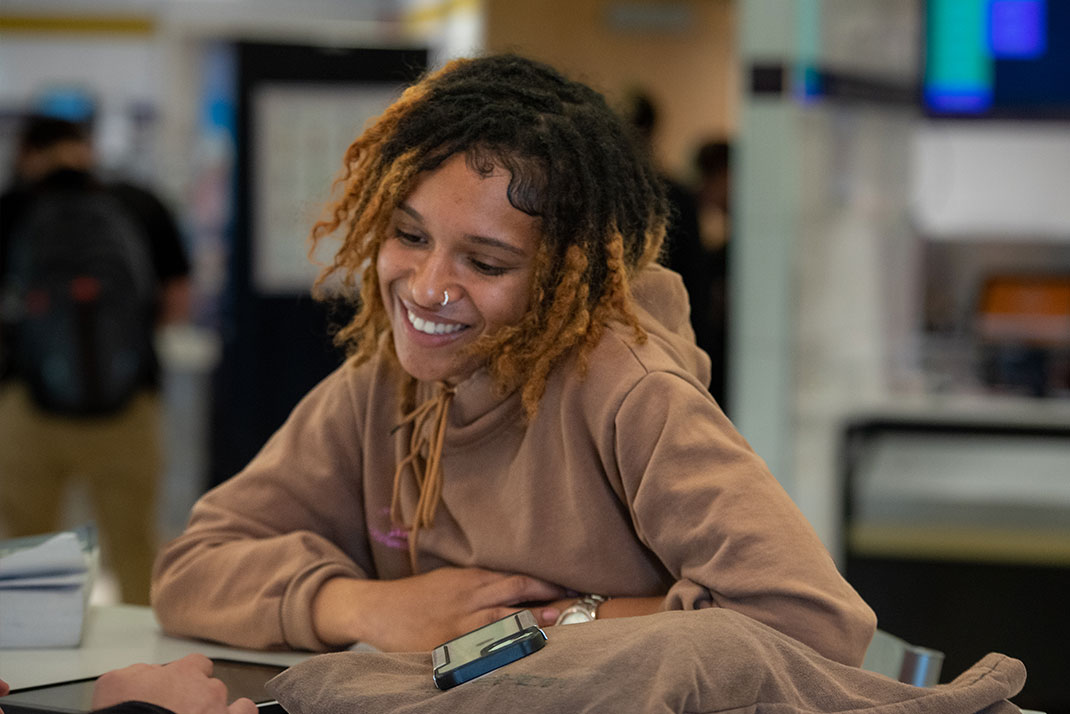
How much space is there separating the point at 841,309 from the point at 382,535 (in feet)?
7.00

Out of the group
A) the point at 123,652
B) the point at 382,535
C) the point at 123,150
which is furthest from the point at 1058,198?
the point at 123,150

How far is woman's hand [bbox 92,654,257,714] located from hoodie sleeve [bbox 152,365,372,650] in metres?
0.24

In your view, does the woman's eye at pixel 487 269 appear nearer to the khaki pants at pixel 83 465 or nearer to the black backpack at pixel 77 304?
the black backpack at pixel 77 304

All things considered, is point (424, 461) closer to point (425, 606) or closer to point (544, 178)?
point (425, 606)

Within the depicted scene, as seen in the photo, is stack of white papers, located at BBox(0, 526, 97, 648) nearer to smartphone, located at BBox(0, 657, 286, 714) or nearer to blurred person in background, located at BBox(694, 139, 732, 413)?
smartphone, located at BBox(0, 657, 286, 714)

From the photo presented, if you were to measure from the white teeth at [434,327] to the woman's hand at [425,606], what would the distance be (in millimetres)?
239

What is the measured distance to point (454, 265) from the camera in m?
1.35

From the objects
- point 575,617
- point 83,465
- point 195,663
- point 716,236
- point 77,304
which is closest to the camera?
point 195,663

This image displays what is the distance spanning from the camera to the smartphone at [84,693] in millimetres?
1210

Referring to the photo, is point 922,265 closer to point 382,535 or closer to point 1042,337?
point 1042,337

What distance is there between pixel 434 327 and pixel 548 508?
0.21m

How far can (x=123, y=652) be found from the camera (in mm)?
1418

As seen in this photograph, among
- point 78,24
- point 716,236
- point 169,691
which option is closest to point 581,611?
point 169,691

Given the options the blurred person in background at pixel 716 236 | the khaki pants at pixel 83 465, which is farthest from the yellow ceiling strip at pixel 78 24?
the khaki pants at pixel 83 465
